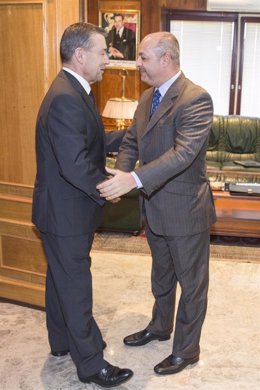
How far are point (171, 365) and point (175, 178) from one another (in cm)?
97

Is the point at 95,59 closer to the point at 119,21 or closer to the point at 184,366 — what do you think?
the point at 184,366

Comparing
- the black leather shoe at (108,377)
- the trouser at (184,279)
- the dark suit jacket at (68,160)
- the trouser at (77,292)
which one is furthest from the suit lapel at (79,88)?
the black leather shoe at (108,377)

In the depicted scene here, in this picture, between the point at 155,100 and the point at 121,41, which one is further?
the point at 121,41

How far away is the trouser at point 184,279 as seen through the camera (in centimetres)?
240

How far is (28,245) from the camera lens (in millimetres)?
3199

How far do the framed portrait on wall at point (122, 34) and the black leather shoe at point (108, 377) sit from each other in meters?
4.68

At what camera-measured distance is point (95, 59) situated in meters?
2.20

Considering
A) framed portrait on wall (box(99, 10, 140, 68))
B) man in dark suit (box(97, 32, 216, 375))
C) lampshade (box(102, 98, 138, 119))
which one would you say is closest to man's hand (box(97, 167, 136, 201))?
man in dark suit (box(97, 32, 216, 375))

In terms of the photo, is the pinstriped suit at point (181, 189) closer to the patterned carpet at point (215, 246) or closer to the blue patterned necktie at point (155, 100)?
the blue patterned necktie at point (155, 100)

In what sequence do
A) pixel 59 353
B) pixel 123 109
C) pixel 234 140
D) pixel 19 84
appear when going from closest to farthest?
pixel 59 353 → pixel 19 84 → pixel 123 109 → pixel 234 140

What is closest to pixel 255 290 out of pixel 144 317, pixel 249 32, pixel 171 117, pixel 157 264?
pixel 144 317

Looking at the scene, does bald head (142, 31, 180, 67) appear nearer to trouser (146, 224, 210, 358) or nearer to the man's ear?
the man's ear

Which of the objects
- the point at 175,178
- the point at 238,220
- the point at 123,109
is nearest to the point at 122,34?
the point at 123,109

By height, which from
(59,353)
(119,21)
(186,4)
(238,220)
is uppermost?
(186,4)
